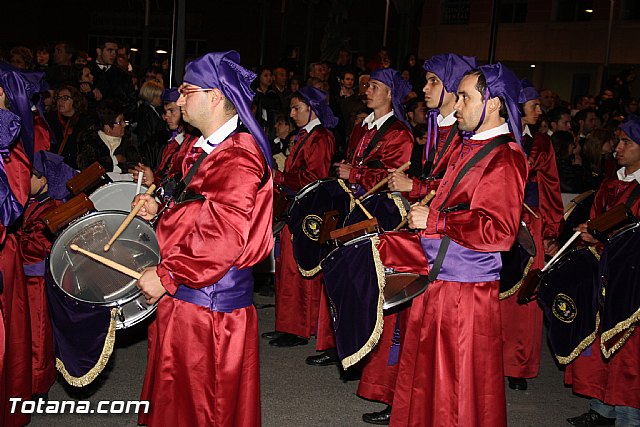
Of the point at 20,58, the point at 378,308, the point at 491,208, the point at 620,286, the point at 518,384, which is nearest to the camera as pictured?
the point at 491,208

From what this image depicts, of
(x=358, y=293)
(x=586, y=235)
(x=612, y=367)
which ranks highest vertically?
(x=586, y=235)

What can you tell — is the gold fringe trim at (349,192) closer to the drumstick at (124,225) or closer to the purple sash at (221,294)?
the purple sash at (221,294)

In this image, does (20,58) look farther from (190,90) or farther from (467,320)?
(467,320)

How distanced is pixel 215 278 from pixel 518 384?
12.3ft

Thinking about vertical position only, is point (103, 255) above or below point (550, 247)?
above

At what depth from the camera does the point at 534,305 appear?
22.1 ft

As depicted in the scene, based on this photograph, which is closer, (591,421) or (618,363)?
(618,363)

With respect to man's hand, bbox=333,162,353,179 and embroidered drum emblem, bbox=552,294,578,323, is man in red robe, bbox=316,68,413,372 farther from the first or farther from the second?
embroidered drum emblem, bbox=552,294,578,323

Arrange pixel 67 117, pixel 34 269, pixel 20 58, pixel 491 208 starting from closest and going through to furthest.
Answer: pixel 491 208 < pixel 34 269 < pixel 67 117 < pixel 20 58

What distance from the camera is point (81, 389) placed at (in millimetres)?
5805

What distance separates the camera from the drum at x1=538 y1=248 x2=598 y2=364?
578 cm

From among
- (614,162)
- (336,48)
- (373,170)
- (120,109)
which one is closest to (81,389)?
(373,170)

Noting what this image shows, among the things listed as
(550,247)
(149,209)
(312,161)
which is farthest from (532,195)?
(149,209)

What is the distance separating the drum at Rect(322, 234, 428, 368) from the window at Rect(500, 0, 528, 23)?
27.4m
